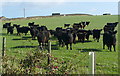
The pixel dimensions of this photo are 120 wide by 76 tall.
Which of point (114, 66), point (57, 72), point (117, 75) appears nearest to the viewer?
point (57, 72)

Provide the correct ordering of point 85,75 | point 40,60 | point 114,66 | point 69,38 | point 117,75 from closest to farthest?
point 85,75
point 40,60
point 117,75
point 114,66
point 69,38

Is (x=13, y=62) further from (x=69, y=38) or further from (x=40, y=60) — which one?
(x=69, y=38)

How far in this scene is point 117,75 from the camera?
31.7ft

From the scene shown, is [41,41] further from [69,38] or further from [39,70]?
[39,70]

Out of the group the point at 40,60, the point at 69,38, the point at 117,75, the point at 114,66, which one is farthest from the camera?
the point at 69,38

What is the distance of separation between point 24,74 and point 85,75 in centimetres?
213

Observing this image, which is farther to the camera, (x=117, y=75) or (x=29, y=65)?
(x=117, y=75)

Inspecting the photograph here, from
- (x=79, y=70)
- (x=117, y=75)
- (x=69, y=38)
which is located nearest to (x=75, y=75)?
(x=79, y=70)

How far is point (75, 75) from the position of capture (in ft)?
25.9

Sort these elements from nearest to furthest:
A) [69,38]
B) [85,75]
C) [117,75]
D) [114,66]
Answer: [85,75] < [117,75] < [114,66] < [69,38]

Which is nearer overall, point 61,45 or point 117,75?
point 117,75

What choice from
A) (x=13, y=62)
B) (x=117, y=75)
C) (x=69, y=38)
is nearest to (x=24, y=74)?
(x=13, y=62)

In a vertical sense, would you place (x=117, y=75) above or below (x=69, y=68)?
below

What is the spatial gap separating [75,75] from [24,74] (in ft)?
5.86
